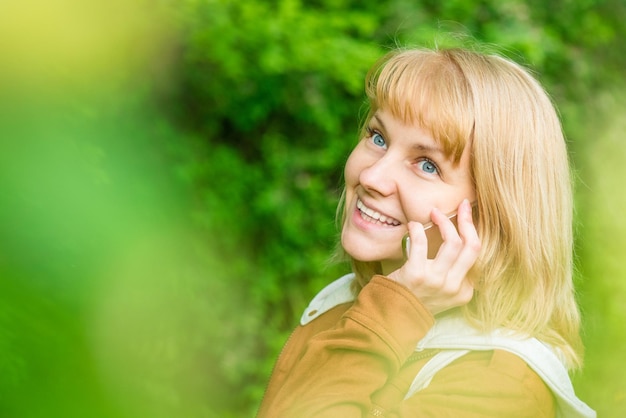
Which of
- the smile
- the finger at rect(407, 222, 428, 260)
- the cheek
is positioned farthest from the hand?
the cheek

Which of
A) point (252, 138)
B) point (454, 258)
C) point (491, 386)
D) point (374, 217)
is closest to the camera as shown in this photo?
point (491, 386)

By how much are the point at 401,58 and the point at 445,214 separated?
43 centimetres

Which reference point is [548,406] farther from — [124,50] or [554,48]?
[554,48]

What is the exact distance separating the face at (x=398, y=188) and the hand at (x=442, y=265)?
0.07m

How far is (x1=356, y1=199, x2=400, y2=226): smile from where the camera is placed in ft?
6.15

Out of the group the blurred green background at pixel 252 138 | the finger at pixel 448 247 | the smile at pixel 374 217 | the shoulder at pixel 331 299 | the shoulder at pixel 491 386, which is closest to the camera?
the shoulder at pixel 491 386

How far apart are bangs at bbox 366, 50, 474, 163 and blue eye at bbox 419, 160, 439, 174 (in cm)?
5

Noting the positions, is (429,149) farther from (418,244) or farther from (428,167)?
(418,244)

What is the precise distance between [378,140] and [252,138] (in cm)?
329

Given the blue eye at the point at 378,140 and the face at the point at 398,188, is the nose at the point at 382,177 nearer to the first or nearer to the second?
the face at the point at 398,188

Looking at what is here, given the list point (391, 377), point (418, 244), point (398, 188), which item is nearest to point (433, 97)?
point (398, 188)

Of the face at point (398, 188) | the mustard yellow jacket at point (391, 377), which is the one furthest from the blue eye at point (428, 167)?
the mustard yellow jacket at point (391, 377)

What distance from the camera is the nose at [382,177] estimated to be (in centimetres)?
182

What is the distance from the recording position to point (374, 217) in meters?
1.89
